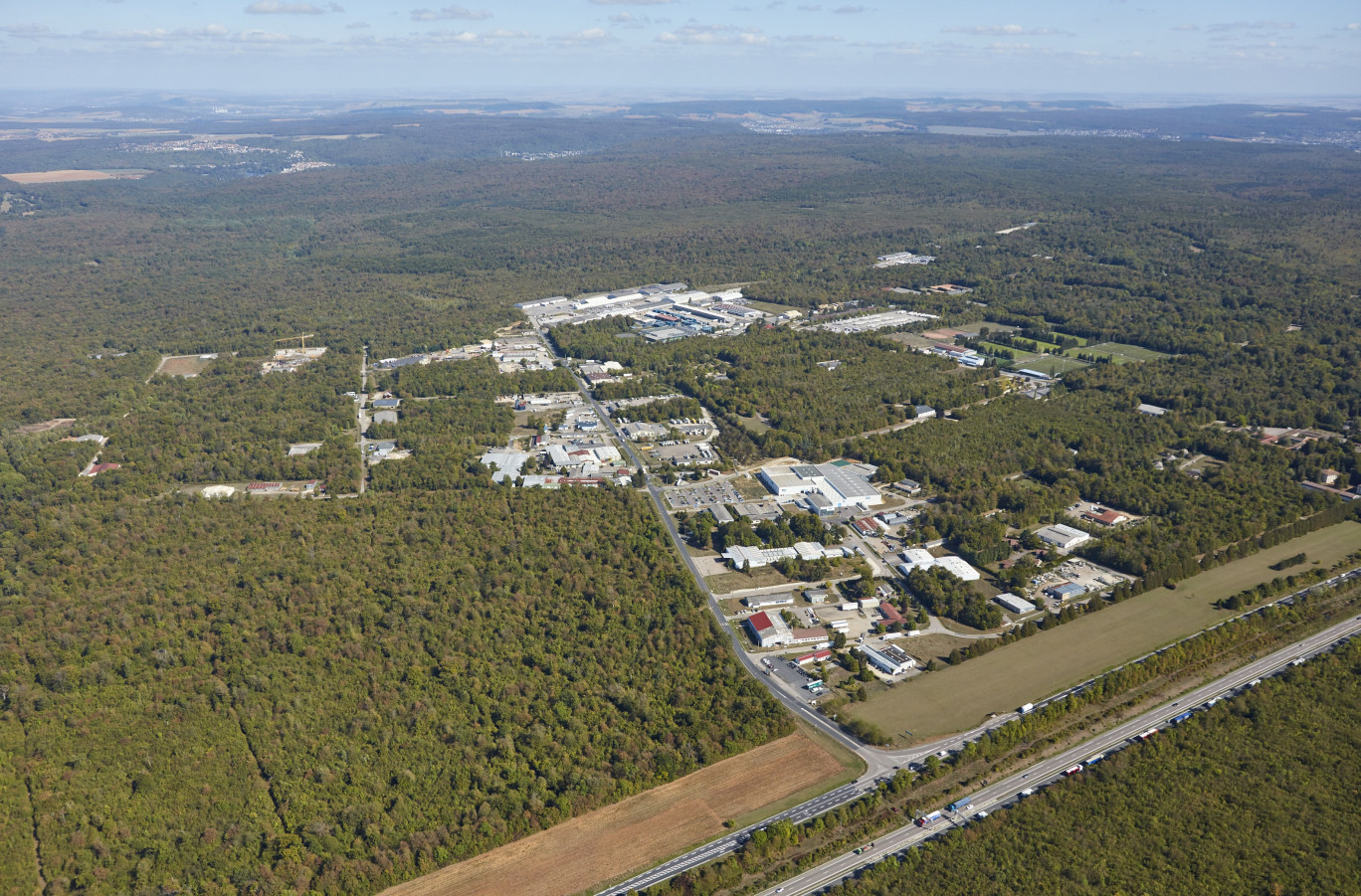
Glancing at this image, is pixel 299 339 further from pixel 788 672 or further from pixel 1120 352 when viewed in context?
pixel 1120 352

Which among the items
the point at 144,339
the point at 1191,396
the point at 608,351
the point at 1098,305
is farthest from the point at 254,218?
the point at 1191,396

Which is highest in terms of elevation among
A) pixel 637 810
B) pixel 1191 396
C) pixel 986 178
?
pixel 986 178

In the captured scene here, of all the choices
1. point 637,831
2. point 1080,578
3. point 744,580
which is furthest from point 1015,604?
point 637,831

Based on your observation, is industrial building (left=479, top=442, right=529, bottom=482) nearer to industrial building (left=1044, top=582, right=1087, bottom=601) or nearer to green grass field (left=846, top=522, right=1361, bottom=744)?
green grass field (left=846, top=522, right=1361, bottom=744)

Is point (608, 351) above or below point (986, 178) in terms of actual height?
below

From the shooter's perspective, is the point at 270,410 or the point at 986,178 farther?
the point at 986,178

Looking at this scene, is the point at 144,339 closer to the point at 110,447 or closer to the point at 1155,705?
the point at 110,447
